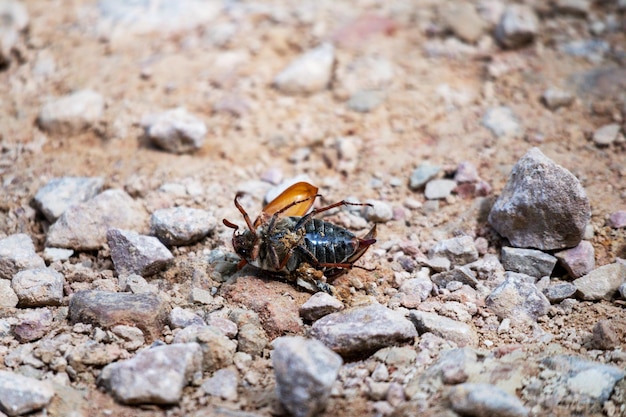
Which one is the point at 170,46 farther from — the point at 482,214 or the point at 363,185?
the point at 482,214

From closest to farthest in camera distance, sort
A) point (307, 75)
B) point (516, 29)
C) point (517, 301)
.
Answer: point (517, 301) < point (307, 75) < point (516, 29)

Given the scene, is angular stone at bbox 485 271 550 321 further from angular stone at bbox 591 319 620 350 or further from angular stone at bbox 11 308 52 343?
angular stone at bbox 11 308 52 343

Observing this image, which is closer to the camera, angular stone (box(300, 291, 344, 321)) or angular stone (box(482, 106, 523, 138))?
angular stone (box(300, 291, 344, 321))

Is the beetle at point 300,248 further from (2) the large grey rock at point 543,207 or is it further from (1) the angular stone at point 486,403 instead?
(1) the angular stone at point 486,403

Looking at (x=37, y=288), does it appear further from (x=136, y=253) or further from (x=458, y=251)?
(x=458, y=251)

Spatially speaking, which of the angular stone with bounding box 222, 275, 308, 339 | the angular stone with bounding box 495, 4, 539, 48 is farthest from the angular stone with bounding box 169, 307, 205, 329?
the angular stone with bounding box 495, 4, 539, 48

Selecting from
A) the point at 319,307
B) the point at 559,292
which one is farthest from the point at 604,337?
the point at 319,307
